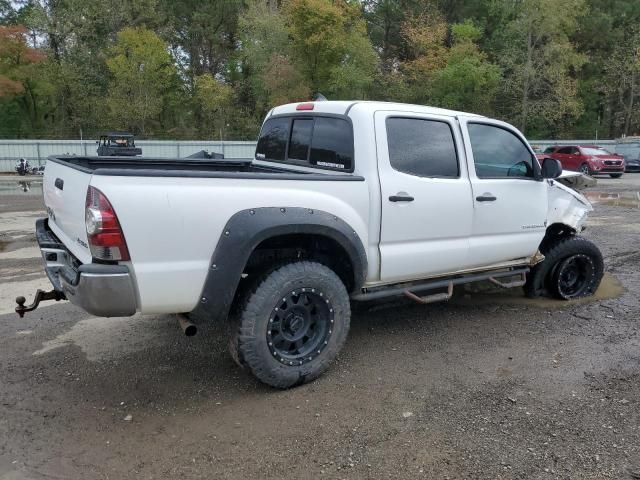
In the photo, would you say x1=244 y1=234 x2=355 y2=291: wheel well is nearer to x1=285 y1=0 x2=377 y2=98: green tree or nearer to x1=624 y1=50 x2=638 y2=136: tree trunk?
x1=285 y1=0 x2=377 y2=98: green tree

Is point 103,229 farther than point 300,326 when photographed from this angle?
No

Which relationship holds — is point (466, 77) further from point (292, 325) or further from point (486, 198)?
point (292, 325)

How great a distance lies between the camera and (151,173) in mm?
3215

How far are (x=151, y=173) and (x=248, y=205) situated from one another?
618mm

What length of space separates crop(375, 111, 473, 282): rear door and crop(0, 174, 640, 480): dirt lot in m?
0.77

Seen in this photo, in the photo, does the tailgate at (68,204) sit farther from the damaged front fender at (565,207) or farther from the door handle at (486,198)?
the damaged front fender at (565,207)

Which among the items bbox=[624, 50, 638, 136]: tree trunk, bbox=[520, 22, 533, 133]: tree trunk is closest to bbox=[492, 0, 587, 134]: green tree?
bbox=[520, 22, 533, 133]: tree trunk

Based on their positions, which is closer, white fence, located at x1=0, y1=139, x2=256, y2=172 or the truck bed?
the truck bed

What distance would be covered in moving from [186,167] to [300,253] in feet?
5.73

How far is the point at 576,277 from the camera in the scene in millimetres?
5930

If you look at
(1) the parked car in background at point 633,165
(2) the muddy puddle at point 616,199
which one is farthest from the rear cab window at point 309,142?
(1) the parked car in background at point 633,165

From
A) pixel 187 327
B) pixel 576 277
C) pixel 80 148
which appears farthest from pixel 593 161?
pixel 80 148

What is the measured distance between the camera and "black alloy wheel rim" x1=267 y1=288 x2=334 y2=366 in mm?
3745

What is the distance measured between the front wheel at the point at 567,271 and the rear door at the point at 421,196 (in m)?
1.45
